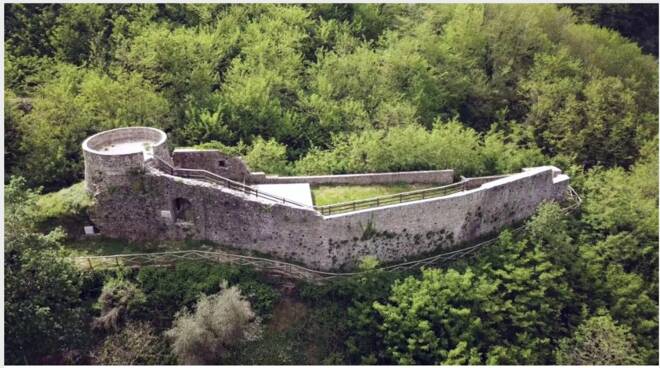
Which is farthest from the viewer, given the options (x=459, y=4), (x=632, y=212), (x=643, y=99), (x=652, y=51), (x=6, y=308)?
(x=652, y=51)

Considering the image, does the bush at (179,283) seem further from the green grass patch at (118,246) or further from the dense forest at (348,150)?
the green grass patch at (118,246)

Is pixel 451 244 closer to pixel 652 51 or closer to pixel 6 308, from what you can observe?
pixel 6 308

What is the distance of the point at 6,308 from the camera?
28.8 meters

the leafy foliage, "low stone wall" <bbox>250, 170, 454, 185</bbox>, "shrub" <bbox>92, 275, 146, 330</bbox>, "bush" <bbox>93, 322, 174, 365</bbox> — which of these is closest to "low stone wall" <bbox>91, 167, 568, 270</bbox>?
"shrub" <bbox>92, 275, 146, 330</bbox>

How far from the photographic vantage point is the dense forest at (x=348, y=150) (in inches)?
1216

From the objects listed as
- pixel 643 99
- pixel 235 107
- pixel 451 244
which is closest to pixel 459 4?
pixel 643 99

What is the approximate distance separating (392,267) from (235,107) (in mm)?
14682

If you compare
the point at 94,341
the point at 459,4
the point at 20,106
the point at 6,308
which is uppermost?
the point at 459,4

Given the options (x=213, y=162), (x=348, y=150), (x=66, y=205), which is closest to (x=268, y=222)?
(x=213, y=162)

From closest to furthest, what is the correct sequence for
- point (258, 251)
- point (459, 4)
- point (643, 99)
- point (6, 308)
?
1. point (6, 308)
2. point (258, 251)
3. point (643, 99)
4. point (459, 4)

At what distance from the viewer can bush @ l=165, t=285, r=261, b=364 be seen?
29.7m

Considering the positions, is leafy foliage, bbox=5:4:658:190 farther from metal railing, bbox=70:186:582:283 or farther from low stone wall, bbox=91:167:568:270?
metal railing, bbox=70:186:582:283

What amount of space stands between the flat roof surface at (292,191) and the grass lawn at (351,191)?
24.0 inches

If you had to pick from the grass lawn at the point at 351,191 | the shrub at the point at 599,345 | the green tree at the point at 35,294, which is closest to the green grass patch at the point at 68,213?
the green tree at the point at 35,294
